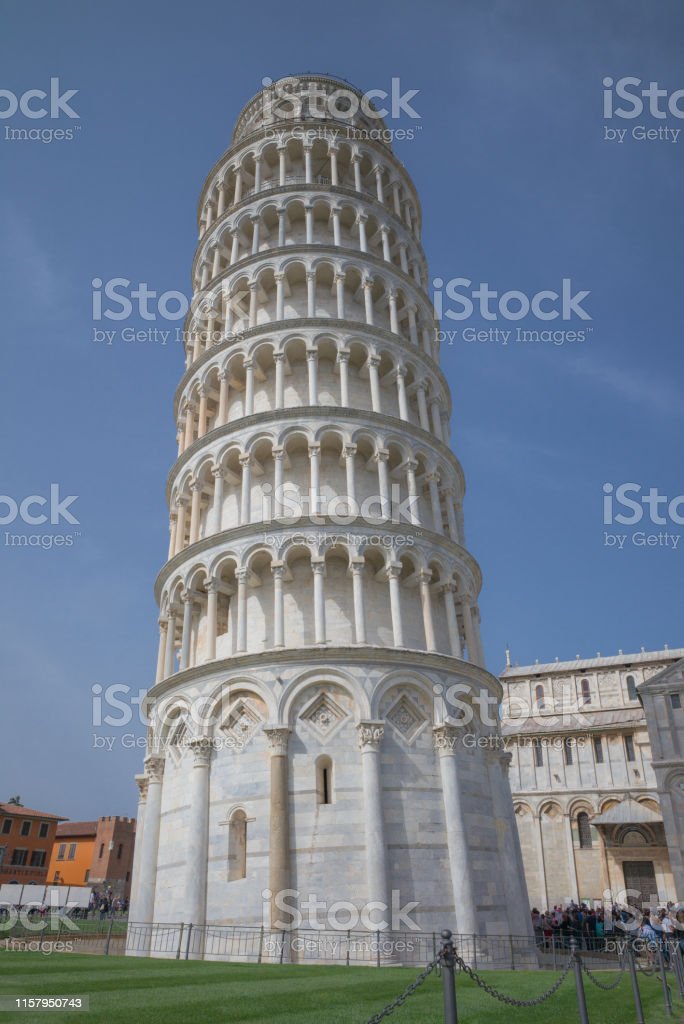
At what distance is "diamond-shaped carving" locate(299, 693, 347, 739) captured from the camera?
21062 millimetres

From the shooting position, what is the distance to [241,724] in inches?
853

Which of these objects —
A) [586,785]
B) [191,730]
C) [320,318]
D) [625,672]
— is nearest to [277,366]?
[320,318]

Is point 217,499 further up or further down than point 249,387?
further down

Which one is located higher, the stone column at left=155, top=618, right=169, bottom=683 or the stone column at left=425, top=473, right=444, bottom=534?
the stone column at left=425, top=473, right=444, bottom=534

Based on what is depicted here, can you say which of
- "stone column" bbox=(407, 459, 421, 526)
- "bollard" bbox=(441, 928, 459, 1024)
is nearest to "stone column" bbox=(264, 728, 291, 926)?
"stone column" bbox=(407, 459, 421, 526)

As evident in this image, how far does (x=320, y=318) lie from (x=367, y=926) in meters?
20.5

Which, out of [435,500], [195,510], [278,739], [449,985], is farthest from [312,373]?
[449,985]

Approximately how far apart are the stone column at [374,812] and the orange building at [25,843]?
50462 mm

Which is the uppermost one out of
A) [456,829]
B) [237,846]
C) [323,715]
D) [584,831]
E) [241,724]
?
[323,715]

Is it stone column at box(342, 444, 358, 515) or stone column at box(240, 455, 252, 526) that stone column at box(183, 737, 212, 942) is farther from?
stone column at box(342, 444, 358, 515)

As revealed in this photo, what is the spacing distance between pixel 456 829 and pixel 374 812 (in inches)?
103

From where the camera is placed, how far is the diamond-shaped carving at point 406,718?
2158cm

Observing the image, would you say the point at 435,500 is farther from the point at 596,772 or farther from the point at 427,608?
the point at 596,772

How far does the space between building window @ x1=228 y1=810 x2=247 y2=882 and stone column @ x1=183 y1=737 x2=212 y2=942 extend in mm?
762
